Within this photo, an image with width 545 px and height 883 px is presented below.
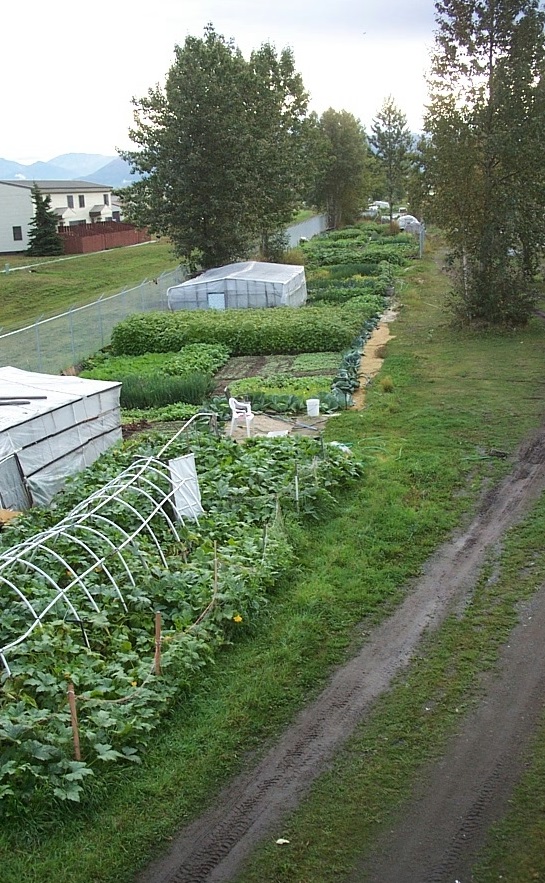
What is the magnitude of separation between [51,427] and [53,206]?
55391mm

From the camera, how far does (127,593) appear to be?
8.75m

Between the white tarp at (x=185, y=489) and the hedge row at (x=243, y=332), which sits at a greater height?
the hedge row at (x=243, y=332)

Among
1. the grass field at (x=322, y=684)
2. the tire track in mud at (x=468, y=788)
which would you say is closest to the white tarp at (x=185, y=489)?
the grass field at (x=322, y=684)

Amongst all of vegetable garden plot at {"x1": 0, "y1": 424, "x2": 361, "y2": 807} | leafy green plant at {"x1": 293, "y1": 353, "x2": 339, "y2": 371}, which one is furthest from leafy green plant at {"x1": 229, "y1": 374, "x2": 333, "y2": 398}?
vegetable garden plot at {"x1": 0, "y1": 424, "x2": 361, "y2": 807}

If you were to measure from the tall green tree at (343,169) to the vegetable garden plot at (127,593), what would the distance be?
4719cm

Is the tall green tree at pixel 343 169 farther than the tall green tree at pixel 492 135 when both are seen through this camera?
Yes

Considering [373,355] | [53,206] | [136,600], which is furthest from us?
[53,206]

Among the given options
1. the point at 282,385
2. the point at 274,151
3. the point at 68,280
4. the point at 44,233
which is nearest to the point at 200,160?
the point at 274,151

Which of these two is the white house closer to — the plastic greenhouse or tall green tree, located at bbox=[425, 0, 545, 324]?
the plastic greenhouse

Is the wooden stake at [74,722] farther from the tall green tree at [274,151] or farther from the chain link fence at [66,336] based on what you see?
the tall green tree at [274,151]

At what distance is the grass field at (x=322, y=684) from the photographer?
567 cm

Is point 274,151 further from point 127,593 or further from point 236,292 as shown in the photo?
point 127,593

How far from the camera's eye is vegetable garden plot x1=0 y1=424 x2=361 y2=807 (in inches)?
261

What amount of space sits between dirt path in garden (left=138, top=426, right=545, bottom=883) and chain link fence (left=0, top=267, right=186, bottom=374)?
14.0 m
